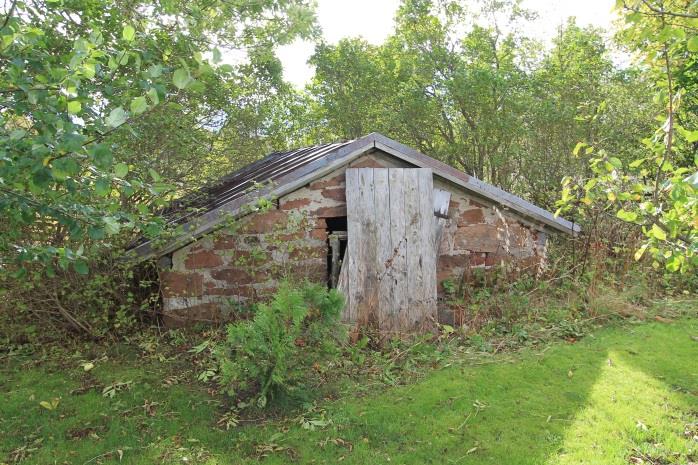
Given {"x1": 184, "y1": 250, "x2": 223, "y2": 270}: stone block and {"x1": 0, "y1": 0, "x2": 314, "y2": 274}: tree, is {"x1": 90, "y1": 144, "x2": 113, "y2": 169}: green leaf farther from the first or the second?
{"x1": 184, "y1": 250, "x2": 223, "y2": 270}: stone block

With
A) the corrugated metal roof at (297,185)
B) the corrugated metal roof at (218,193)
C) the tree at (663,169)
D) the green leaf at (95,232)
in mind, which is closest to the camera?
the green leaf at (95,232)

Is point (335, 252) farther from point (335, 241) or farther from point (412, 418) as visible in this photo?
point (412, 418)

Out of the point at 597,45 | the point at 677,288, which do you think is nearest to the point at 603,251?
the point at 677,288

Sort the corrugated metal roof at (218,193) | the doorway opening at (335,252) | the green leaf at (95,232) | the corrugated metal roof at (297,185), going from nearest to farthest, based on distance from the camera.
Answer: the green leaf at (95,232) → the corrugated metal roof at (297,185) → the corrugated metal roof at (218,193) → the doorway opening at (335,252)

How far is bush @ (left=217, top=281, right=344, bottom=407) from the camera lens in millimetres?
4070

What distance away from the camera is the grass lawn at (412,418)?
3672 millimetres

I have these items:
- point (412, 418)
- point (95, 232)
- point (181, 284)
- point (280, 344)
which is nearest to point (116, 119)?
point (95, 232)

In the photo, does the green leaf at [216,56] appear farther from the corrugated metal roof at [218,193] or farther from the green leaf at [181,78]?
the corrugated metal roof at [218,193]

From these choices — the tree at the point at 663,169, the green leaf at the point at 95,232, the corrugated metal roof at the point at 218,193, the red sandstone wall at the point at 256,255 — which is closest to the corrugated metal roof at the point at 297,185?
the corrugated metal roof at the point at 218,193

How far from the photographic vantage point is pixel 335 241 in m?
6.45

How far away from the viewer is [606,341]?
5.77 m

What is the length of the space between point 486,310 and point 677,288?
352 cm

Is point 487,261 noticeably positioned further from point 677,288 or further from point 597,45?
point 597,45

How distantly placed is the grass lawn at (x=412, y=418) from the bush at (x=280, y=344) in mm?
343
